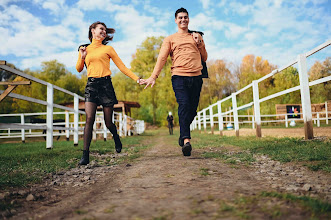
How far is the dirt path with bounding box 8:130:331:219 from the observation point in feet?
4.61

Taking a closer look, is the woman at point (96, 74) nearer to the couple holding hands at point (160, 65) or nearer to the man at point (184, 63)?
the couple holding hands at point (160, 65)

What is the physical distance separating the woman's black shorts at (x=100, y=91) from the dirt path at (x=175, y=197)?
1.39m

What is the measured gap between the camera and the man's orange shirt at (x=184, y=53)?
155 inches

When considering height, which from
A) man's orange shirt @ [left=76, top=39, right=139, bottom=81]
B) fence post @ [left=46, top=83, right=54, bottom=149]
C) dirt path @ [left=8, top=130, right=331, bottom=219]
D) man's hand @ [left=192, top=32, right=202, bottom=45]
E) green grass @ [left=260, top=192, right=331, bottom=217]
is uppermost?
man's hand @ [left=192, top=32, right=202, bottom=45]

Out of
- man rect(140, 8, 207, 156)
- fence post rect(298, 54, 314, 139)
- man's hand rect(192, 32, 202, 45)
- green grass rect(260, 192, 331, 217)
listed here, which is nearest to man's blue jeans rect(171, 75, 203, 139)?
man rect(140, 8, 207, 156)

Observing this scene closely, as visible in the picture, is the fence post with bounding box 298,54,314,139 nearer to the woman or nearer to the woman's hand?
the woman

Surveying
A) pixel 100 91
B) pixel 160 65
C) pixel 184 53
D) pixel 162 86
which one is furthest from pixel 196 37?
pixel 162 86

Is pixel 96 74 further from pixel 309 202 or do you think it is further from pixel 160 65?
pixel 309 202

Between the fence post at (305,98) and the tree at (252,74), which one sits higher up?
the tree at (252,74)

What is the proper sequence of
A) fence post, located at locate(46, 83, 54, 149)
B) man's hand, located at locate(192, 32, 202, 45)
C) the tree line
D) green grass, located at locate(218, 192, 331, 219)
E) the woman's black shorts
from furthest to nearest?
the tree line
fence post, located at locate(46, 83, 54, 149)
man's hand, located at locate(192, 32, 202, 45)
the woman's black shorts
green grass, located at locate(218, 192, 331, 219)

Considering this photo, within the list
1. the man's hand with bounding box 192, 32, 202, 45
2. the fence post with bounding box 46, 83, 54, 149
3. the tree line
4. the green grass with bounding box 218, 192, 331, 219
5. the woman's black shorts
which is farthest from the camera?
the tree line

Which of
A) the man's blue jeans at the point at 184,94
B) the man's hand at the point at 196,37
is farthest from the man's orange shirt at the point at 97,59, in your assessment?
the man's hand at the point at 196,37

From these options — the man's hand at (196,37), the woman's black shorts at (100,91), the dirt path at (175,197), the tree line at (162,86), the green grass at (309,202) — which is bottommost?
the dirt path at (175,197)

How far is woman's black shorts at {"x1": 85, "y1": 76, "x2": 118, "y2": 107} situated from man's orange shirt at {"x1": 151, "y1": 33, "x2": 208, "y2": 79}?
2.44ft
